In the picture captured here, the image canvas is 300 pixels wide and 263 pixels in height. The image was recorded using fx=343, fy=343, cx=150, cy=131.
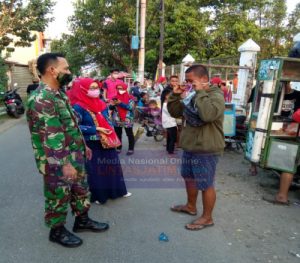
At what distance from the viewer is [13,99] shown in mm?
12258

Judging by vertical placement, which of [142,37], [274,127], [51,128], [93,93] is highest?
[142,37]

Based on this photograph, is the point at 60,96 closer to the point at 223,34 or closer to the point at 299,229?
the point at 299,229

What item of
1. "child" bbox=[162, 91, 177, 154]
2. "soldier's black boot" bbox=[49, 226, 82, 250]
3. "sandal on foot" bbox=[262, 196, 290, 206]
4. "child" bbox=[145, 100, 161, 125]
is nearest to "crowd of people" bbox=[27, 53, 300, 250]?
"soldier's black boot" bbox=[49, 226, 82, 250]

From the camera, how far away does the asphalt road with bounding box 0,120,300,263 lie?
10.3 feet

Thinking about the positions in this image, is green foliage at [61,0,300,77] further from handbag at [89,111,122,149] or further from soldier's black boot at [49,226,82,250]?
soldier's black boot at [49,226,82,250]

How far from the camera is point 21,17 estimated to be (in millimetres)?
14414

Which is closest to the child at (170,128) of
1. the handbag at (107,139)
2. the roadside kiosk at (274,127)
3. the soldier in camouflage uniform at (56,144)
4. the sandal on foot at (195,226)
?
the roadside kiosk at (274,127)

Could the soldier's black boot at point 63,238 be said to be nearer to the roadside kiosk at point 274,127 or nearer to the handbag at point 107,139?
the handbag at point 107,139

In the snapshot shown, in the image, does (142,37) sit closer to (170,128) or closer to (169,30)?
(169,30)

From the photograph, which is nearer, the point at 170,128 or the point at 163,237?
the point at 163,237

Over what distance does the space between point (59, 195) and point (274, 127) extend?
3.06 metres

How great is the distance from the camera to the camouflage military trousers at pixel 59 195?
312 centimetres

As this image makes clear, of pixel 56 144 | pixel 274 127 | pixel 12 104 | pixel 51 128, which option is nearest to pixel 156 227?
pixel 56 144

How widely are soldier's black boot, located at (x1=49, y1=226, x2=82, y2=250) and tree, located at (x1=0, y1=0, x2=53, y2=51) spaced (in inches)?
512
